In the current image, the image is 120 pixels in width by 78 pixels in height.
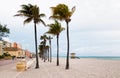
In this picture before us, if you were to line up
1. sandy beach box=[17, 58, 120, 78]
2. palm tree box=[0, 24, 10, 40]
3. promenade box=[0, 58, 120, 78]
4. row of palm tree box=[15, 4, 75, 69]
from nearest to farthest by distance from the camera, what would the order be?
sandy beach box=[17, 58, 120, 78] → promenade box=[0, 58, 120, 78] → row of palm tree box=[15, 4, 75, 69] → palm tree box=[0, 24, 10, 40]

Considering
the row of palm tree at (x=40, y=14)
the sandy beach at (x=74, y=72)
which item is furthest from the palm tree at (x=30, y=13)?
the sandy beach at (x=74, y=72)

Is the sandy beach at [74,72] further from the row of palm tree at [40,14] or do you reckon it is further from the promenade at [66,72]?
the row of palm tree at [40,14]

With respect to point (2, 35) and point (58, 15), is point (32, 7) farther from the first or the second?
point (2, 35)

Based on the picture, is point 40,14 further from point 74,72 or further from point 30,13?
point 74,72

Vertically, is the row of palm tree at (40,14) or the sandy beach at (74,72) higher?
the row of palm tree at (40,14)

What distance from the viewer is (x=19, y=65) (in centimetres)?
3269

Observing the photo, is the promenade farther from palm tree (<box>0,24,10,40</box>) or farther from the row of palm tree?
palm tree (<box>0,24,10,40</box>)

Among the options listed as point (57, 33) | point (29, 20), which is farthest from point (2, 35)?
point (29, 20)

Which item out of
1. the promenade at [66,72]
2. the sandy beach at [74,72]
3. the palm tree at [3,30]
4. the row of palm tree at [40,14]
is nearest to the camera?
the sandy beach at [74,72]

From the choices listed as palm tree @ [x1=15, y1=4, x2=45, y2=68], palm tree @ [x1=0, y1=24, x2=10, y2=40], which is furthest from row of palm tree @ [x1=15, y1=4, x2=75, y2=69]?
palm tree @ [x1=0, y1=24, x2=10, y2=40]

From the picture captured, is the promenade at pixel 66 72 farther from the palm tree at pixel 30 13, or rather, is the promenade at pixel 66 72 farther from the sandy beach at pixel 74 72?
the palm tree at pixel 30 13

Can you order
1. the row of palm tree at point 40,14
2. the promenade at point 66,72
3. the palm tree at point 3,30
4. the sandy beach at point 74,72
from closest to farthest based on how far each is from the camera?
the sandy beach at point 74,72
the promenade at point 66,72
the row of palm tree at point 40,14
the palm tree at point 3,30

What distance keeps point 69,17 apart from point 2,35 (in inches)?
1880

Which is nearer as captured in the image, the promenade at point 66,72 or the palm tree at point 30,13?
the promenade at point 66,72
